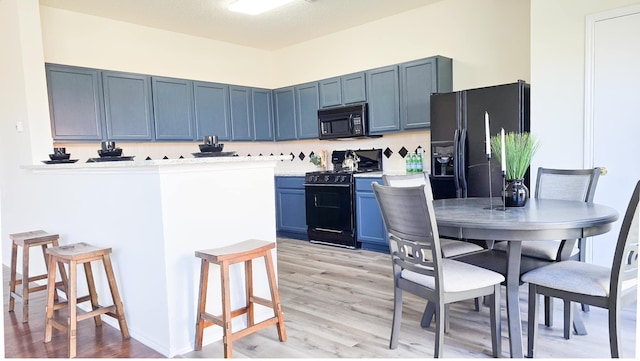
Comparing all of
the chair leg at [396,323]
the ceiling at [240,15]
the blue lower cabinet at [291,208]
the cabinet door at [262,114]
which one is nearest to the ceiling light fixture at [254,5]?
the ceiling at [240,15]

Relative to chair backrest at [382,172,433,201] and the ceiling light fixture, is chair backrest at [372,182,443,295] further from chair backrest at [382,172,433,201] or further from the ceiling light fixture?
the ceiling light fixture

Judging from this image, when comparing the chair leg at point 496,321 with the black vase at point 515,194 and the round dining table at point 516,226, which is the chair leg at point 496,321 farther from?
the black vase at point 515,194

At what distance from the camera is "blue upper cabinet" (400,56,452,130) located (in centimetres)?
435

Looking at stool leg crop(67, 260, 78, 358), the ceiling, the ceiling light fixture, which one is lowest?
stool leg crop(67, 260, 78, 358)

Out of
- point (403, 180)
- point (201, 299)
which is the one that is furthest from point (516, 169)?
point (201, 299)

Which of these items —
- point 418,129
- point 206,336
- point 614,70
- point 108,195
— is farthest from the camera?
point 418,129

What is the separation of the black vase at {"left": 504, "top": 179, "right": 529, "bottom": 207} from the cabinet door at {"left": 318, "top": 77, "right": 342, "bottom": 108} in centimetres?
303

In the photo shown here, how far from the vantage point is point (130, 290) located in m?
2.62

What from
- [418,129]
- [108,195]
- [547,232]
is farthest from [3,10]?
[547,232]

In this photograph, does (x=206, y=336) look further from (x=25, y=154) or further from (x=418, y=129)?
(x=418, y=129)

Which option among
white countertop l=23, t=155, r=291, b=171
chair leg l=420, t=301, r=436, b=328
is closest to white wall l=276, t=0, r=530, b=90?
chair leg l=420, t=301, r=436, b=328

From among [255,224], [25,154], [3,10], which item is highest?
[3,10]

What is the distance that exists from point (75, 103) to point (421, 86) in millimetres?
3470

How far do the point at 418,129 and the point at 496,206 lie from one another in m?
2.10
